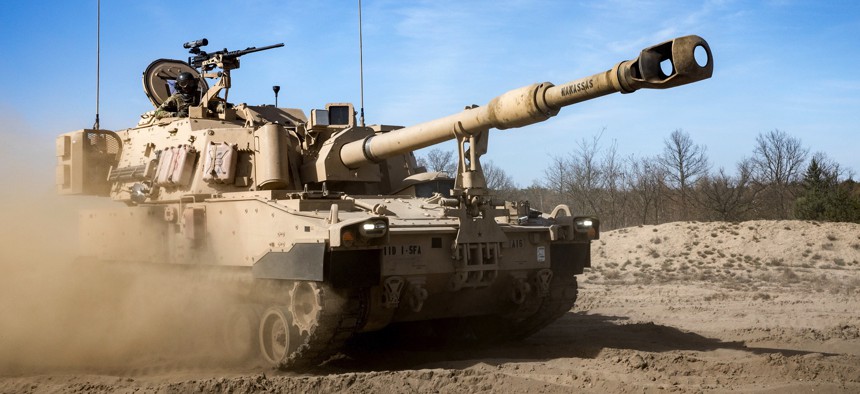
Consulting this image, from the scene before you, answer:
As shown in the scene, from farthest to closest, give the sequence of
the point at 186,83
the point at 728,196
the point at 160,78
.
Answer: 1. the point at 728,196
2. the point at 160,78
3. the point at 186,83

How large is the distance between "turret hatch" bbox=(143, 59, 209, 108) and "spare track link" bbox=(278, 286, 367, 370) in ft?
18.8

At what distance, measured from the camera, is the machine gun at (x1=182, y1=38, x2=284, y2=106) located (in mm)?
11320

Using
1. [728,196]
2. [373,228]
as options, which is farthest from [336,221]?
[728,196]

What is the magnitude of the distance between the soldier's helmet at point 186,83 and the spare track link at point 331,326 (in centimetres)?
500

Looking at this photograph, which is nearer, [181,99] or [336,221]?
[336,221]

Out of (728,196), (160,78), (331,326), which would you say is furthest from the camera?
(728,196)

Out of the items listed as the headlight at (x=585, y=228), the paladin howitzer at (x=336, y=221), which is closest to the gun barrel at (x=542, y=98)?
the paladin howitzer at (x=336, y=221)

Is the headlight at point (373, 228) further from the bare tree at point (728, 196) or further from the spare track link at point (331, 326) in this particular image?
the bare tree at point (728, 196)

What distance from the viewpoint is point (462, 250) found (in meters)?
8.56

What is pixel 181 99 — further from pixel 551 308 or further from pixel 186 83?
pixel 551 308

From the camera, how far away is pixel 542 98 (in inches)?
282

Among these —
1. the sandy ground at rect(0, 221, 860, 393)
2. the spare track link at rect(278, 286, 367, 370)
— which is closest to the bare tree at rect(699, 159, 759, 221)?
the sandy ground at rect(0, 221, 860, 393)

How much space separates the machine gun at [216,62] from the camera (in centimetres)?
1132

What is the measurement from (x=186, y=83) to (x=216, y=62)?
0.51 meters
